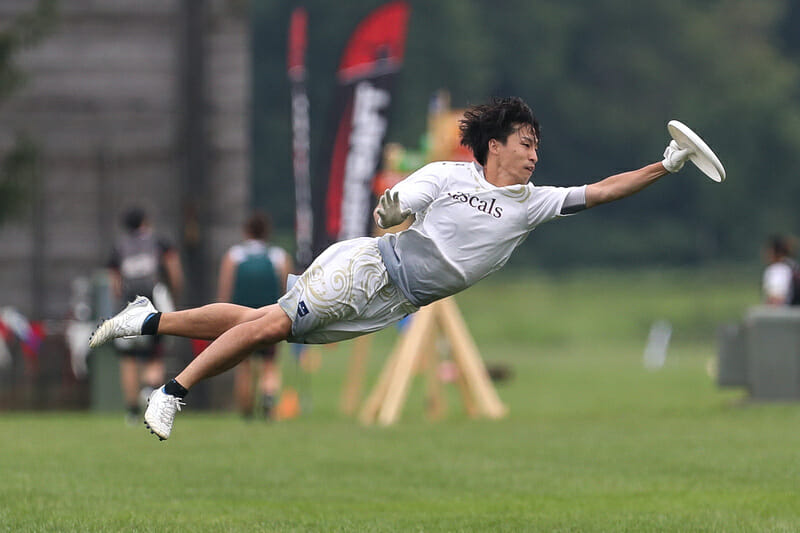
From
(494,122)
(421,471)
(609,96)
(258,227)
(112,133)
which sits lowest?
(609,96)

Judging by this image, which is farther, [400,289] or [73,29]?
[73,29]

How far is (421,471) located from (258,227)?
5746 millimetres

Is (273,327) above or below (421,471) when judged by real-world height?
above

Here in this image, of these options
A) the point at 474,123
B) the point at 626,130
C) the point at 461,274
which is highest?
the point at 474,123

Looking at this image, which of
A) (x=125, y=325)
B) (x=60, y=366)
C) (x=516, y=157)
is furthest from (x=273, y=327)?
(x=60, y=366)

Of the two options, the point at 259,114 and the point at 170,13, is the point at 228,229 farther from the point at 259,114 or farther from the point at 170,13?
the point at 259,114

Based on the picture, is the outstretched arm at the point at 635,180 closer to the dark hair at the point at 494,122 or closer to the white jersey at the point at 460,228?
the white jersey at the point at 460,228

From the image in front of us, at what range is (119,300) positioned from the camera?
16844 mm

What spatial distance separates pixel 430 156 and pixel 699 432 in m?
5.06

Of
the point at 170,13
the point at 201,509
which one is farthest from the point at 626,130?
the point at 201,509

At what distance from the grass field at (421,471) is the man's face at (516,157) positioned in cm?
180

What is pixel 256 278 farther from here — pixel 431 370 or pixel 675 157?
pixel 675 157

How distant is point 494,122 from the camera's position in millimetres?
8531

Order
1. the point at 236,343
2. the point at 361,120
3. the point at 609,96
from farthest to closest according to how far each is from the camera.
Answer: the point at 609,96 → the point at 361,120 → the point at 236,343
